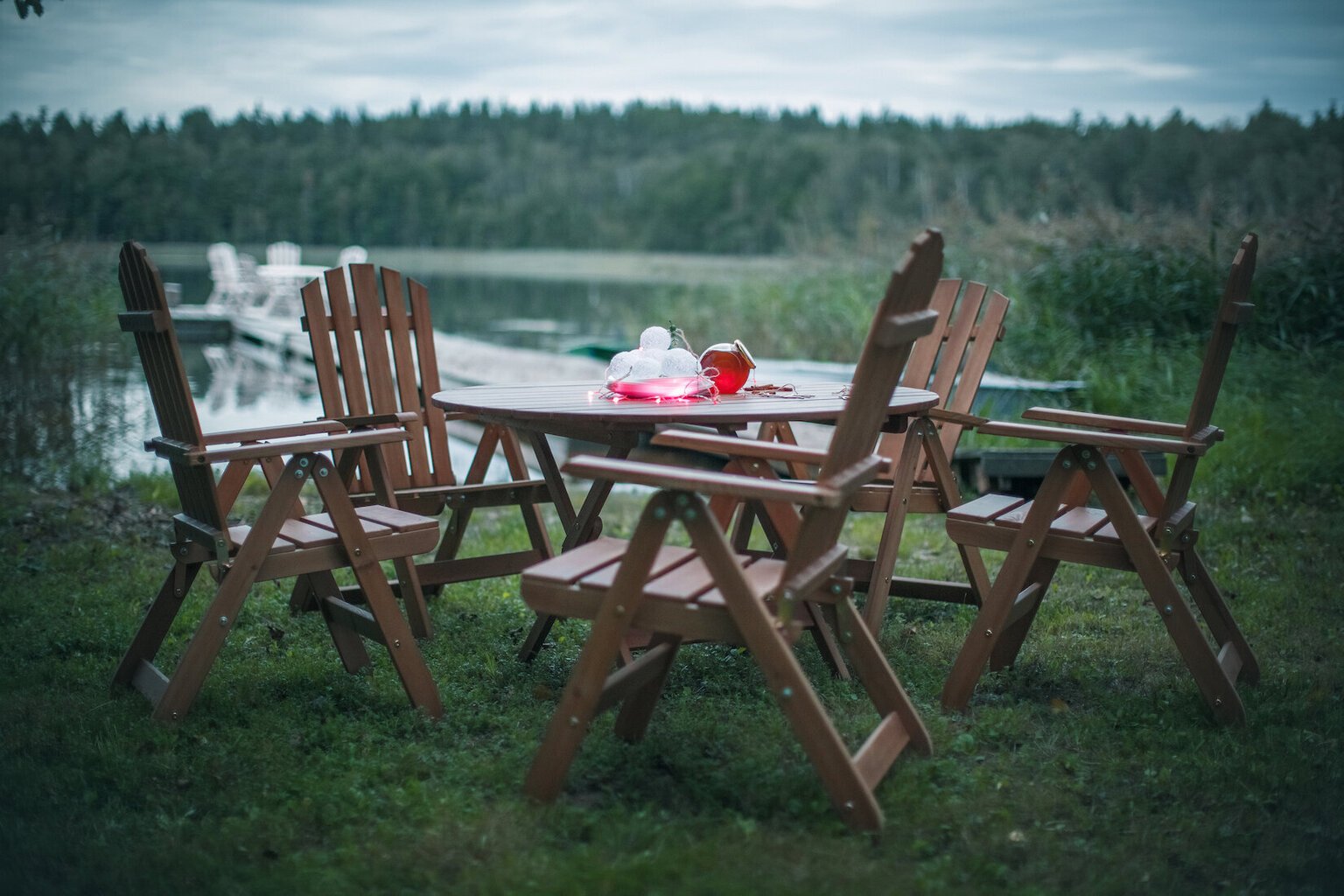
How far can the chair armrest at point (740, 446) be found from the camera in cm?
243

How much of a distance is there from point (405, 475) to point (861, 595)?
1.77m

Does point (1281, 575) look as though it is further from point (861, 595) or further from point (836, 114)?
point (836, 114)

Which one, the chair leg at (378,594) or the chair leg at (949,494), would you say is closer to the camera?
the chair leg at (378,594)

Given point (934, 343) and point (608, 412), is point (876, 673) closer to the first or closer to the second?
point (608, 412)

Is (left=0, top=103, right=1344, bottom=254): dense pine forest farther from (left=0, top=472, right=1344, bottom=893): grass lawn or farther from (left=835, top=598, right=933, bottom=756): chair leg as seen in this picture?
(left=835, top=598, right=933, bottom=756): chair leg

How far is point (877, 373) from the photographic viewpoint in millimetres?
2229

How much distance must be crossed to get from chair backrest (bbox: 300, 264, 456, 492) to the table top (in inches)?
20.0


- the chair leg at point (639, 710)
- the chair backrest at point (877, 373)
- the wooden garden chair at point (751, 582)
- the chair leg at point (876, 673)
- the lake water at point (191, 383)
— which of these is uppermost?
the chair backrest at point (877, 373)

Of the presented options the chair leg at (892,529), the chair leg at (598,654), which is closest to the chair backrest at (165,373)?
the chair leg at (598,654)

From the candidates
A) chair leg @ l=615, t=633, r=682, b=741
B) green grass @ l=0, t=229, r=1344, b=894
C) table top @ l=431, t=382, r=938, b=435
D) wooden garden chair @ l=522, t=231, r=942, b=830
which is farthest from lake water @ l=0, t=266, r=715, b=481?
wooden garden chair @ l=522, t=231, r=942, b=830

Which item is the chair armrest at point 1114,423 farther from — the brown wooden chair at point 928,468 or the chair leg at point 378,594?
the chair leg at point 378,594

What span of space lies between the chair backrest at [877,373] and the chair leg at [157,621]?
1715mm

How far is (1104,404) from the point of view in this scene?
7160 millimetres

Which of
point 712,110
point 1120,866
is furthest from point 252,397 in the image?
point 712,110
